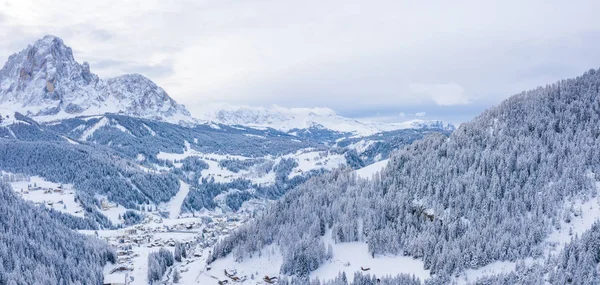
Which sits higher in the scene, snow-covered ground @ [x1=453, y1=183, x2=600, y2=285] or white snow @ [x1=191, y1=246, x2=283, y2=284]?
snow-covered ground @ [x1=453, y1=183, x2=600, y2=285]

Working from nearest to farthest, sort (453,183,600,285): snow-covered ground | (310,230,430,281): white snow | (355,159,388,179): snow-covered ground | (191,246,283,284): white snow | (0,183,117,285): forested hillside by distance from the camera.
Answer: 1. (453,183,600,285): snow-covered ground
2. (310,230,430,281): white snow
3. (0,183,117,285): forested hillside
4. (191,246,283,284): white snow
5. (355,159,388,179): snow-covered ground

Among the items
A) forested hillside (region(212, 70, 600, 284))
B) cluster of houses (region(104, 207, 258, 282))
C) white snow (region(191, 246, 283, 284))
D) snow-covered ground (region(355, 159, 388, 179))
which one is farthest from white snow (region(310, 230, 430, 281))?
snow-covered ground (region(355, 159, 388, 179))

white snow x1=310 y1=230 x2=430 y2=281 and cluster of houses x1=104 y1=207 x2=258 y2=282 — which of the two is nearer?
white snow x1=310 y1=230 x2=430 y2=281

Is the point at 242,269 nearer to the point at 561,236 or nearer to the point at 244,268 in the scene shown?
the point at 244,268

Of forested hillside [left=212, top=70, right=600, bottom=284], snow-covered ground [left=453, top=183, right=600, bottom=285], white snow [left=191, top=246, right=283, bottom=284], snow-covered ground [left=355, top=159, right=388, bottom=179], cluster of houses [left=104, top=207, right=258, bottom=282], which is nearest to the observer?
snow-covered ground [left=453, top=183, right=600, bottom=285]

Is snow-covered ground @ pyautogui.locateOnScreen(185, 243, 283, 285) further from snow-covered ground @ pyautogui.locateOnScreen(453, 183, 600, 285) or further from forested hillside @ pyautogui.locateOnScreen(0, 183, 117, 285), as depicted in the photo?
snow-covered ground @ pyautogui.locateOnScreen(453, 183, 600, 285)

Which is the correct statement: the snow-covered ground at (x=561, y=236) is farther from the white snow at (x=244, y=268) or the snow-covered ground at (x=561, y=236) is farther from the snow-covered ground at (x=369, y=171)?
the snow-covered ground at (x=369, y=171)
